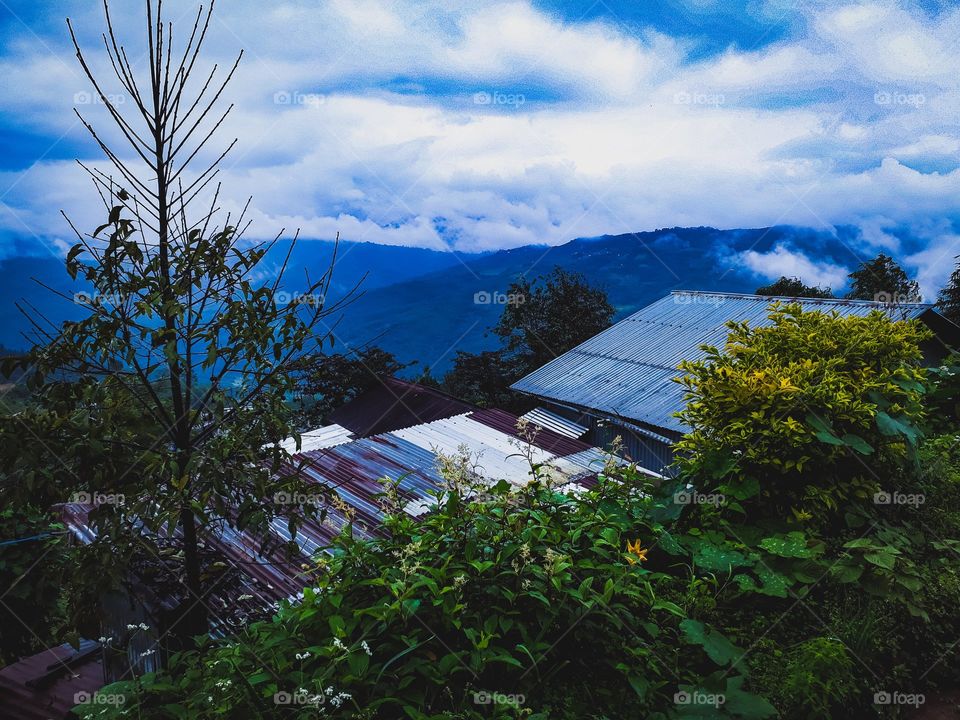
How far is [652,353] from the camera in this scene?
12.3m

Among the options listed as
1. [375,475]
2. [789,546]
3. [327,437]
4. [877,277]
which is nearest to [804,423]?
[789,546]

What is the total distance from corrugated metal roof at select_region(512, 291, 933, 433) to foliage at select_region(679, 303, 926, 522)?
207 inches

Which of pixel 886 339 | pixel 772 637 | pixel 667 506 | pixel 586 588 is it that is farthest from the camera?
pixel 886 339

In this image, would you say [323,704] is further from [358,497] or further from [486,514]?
[358,497]

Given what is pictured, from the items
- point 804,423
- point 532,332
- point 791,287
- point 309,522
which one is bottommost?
point 309,522

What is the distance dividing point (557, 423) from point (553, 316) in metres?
13.7

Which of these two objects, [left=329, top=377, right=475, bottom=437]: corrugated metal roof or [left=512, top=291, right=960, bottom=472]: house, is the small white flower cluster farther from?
[left=329, top=377, right=475, bottom=437]: corrugated metal roof

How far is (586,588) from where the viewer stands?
2.73 m

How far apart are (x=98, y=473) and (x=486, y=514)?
1.86 m

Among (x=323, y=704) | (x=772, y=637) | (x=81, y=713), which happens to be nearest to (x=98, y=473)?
(x=81, y=713)

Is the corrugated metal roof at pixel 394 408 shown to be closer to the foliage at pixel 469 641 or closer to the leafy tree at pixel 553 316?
the foliage at pixel 469 641

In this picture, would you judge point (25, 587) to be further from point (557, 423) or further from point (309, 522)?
point (557, 423)

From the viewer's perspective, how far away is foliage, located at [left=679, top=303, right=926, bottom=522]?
3.98 meters

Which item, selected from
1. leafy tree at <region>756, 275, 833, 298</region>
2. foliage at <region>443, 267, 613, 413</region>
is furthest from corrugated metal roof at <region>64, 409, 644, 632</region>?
leafy tree at <region>756, 275, 833, 298</region>
